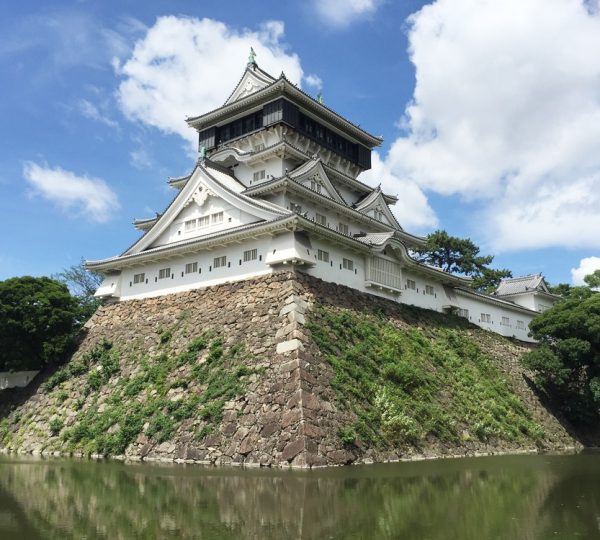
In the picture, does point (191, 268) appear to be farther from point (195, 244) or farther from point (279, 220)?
point (279, 220)

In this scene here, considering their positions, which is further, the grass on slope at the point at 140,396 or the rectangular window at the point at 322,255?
the rectangular window at the point at 322,255

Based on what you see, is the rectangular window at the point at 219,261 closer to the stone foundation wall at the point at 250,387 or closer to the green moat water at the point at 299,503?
the stone foundation wall at the point at 250,387

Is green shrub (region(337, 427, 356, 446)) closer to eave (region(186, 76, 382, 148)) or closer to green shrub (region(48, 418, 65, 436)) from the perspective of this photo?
green shrub (region(48, 418, 65, 436))

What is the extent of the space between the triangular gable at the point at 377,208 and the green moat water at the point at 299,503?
1644 cm

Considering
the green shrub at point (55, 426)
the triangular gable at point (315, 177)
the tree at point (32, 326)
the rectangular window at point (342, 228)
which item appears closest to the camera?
the green shrub at point (55, 426)

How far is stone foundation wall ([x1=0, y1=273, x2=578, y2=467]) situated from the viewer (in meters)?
15.8

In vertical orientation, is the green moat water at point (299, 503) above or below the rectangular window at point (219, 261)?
below

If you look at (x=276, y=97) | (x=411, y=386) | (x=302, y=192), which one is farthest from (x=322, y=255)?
(x=276, y=97)

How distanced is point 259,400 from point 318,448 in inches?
102

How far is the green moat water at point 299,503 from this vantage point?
8.53 m

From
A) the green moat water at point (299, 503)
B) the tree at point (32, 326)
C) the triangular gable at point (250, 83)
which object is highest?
the triangular gable at point (250, 83)

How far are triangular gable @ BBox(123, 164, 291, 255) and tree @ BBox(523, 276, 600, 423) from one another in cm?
1595

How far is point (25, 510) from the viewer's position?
10172mm

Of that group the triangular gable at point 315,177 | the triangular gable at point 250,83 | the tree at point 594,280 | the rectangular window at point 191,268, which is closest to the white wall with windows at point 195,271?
the rectangular window at point 191,268
